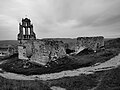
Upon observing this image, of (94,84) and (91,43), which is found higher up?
(91,43)

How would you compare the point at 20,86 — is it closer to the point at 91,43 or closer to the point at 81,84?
the point at 81,84

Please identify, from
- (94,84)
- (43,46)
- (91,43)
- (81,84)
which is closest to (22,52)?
(43,46)

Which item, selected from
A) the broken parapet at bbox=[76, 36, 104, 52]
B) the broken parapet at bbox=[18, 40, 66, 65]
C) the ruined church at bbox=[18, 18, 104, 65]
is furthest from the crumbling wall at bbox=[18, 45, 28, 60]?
the broken parapet at bbox=[76, 36, 104, 52]

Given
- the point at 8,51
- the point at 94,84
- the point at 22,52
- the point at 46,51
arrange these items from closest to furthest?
the point at 94,84 → the point at 46,51 → the point at 22,52 → the point at 8,51

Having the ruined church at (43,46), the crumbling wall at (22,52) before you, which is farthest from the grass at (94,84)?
the crumbling wall at (22,52)

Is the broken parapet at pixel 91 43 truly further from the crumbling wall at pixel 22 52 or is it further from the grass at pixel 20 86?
the grass at pixel 20 86

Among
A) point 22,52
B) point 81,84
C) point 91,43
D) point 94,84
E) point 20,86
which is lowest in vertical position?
point 81,84

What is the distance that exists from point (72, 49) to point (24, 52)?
36.3 ft

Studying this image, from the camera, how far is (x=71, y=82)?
12586 millimetres

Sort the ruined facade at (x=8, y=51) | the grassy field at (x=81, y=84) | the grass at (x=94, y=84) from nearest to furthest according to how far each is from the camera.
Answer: the grassy field at (x=81, y=84)
the grass at (x=94, y=84)
the ruined facade at (x=8, y=51)

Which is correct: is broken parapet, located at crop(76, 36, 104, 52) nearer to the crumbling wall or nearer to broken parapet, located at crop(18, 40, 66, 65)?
broken parapet, located at crop(18, 40, 66, 65)

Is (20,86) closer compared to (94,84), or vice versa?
(20,86)

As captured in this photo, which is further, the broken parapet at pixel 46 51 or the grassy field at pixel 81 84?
the broken parapet at pixel 46 51

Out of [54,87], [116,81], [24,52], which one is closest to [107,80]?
[116,81]
